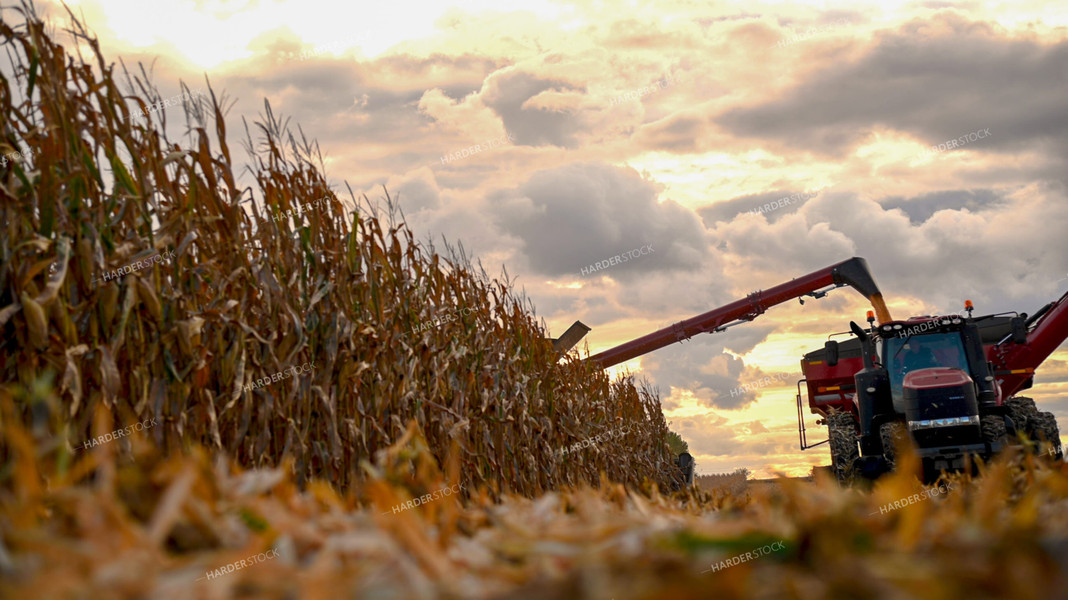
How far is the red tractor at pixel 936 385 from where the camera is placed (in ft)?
34.0

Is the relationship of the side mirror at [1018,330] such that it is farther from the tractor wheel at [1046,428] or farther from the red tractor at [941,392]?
the tractor wheel at [1046,428]

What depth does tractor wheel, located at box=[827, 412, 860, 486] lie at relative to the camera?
1196 cm

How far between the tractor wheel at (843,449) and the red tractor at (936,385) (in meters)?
0.02

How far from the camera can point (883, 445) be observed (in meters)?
10.9

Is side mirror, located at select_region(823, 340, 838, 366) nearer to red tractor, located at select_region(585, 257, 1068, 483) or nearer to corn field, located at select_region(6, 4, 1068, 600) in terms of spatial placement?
red tractor, located at select_region(585, 257, 1068, 483)

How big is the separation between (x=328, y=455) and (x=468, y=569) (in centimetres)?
342

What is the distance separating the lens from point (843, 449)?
40.2 feet

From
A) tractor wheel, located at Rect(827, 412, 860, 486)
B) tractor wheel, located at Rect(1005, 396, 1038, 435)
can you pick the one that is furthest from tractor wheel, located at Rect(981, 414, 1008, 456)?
tractor wheel, located at Rect(827, 412, 860, 486)

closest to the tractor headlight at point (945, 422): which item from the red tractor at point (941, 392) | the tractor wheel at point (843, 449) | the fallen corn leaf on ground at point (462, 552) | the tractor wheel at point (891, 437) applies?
the red tractor at point (941, 392)

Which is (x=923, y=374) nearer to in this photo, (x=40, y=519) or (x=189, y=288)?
(x=189, y=288)

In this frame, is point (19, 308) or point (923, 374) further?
point (923, 374)

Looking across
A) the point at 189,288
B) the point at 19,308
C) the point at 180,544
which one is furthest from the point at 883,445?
the point at 180,544

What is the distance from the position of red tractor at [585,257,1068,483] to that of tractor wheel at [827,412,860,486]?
0.02 meters

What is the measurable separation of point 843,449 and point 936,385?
2221 mm
